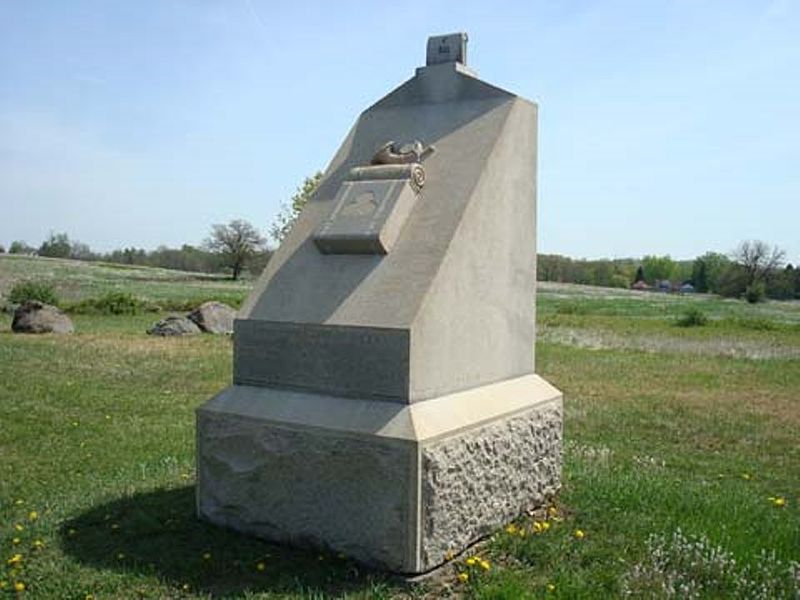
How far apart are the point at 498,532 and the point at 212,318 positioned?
2126 centimetres

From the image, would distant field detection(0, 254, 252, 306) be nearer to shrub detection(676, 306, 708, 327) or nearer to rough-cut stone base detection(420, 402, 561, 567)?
shrub detection(676, 306, 708, 327)

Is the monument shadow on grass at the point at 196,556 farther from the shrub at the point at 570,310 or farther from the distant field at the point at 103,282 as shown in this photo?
the shrub at the point at 570,310

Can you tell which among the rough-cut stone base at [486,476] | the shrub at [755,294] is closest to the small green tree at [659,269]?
the shrub at [755,294]

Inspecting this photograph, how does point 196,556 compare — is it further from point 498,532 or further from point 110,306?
point 110,306

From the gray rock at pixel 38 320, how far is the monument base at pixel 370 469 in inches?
760

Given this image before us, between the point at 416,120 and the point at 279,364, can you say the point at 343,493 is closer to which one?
the point at 279,364

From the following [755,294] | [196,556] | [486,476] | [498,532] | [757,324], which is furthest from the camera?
[755,294]

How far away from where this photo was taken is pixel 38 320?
22.4m

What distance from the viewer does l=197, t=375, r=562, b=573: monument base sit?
429 cm

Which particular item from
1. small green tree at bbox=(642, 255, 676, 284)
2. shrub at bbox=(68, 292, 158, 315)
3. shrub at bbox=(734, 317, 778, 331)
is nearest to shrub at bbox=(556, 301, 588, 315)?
shrub at bbox=(734, 317, 778, 331)

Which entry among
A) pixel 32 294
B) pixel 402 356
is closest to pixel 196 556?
pixel 402 356

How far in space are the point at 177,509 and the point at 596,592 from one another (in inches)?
119

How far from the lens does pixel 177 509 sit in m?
5.59

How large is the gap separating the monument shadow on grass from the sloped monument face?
4.7 inches
